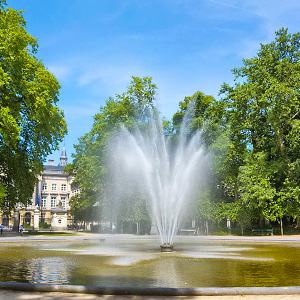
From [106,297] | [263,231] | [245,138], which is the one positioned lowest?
[263,231]

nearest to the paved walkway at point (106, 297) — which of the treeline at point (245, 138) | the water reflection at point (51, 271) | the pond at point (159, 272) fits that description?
the pond at point (159, 272)

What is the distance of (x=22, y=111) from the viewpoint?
2859 cm

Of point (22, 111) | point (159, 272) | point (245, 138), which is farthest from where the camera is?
point (245, 138)

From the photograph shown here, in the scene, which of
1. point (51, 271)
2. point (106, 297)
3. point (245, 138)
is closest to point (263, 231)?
point (245, 138)

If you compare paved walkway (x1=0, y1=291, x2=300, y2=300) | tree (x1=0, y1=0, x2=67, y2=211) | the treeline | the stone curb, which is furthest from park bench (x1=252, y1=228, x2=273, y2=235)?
paved walkway (x1=0, y1=291, x2=300, y2=300)

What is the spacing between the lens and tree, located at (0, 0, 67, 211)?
74.2ft

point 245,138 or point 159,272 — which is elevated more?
point 245,138

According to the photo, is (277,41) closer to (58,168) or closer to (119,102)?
(119,102)

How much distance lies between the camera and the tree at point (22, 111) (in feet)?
74.2

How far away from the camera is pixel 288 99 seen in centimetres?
3272

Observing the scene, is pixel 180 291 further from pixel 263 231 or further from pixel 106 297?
pixel 263 231

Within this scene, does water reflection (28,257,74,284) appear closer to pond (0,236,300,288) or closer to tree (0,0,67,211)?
pond (0,236,300,288)

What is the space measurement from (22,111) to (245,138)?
69.3 ft

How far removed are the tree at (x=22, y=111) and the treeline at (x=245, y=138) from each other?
954 centimetres
